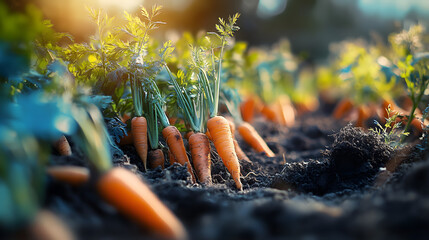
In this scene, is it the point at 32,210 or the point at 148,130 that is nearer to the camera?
the point at 32,210

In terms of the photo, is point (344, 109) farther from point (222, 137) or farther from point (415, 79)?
point (222, 137)

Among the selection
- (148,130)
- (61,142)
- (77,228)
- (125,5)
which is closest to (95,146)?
(77,228)

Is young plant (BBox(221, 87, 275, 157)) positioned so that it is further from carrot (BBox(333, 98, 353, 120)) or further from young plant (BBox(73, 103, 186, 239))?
carrot (BBox(333, 98, 353, 120))

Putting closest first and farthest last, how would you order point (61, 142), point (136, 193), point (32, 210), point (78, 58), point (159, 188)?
point (32, 210) < point (136, 193) < point (159, 188) < point (61, 142) < point (78, 58)

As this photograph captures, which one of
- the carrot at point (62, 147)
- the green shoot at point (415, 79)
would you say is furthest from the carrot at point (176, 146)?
the green shoot at point (415, 79)

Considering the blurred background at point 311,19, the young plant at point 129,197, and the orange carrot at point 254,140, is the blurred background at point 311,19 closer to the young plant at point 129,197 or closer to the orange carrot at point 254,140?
the orange carrot at point 254,140

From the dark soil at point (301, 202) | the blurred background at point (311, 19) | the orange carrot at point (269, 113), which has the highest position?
the blurred background at point (311, 19)

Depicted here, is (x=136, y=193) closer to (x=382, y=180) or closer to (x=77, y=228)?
(x=77, y=228)
